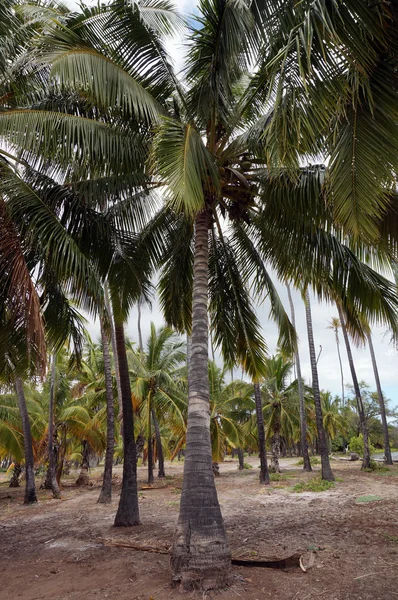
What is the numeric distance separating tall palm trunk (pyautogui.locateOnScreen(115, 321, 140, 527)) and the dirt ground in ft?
1.17

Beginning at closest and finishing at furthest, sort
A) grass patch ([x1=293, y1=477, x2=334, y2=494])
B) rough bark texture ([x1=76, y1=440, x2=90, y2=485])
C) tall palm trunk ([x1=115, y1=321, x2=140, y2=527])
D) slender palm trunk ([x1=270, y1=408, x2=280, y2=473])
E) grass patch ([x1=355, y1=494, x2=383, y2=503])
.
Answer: tall palm trunk ([x1=115, y1=321, x2=140, y2=527]) < grass patch ([x1=355, y1=494, x2=383, y2=503]) < grass patch ([x1=293, y1=477, x2=334, y2=494]) < rough bark texture ([x1=76, y1=440, x2=90, y2=485]) < slender palm trunk ([x1=270, y1=408, x2=280, y2=473])

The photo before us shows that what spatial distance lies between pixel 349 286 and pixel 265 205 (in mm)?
2118

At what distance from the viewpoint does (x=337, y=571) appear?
5.78 meters

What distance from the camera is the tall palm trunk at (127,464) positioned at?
9359 mm

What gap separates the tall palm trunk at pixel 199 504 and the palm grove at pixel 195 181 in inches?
0.8

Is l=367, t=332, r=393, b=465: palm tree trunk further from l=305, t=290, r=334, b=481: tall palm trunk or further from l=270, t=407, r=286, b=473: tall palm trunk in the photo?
l=270, t=407, r=286, b=473: tall palm trunk

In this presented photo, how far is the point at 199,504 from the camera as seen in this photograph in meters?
5.77

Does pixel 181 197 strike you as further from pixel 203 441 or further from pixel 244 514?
pixel 244 514

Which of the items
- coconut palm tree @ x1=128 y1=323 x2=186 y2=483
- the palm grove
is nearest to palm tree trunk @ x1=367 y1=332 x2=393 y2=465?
coconut palm tree @ x1=128 y1=323 x2=186 y2=483

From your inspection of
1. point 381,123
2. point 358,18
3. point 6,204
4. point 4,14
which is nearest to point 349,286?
point 381,123

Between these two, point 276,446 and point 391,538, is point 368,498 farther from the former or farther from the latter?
point 276,446

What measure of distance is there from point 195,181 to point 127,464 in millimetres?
6721

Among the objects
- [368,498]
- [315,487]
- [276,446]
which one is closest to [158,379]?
[315,487]

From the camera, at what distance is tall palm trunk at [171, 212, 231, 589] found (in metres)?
5.33
